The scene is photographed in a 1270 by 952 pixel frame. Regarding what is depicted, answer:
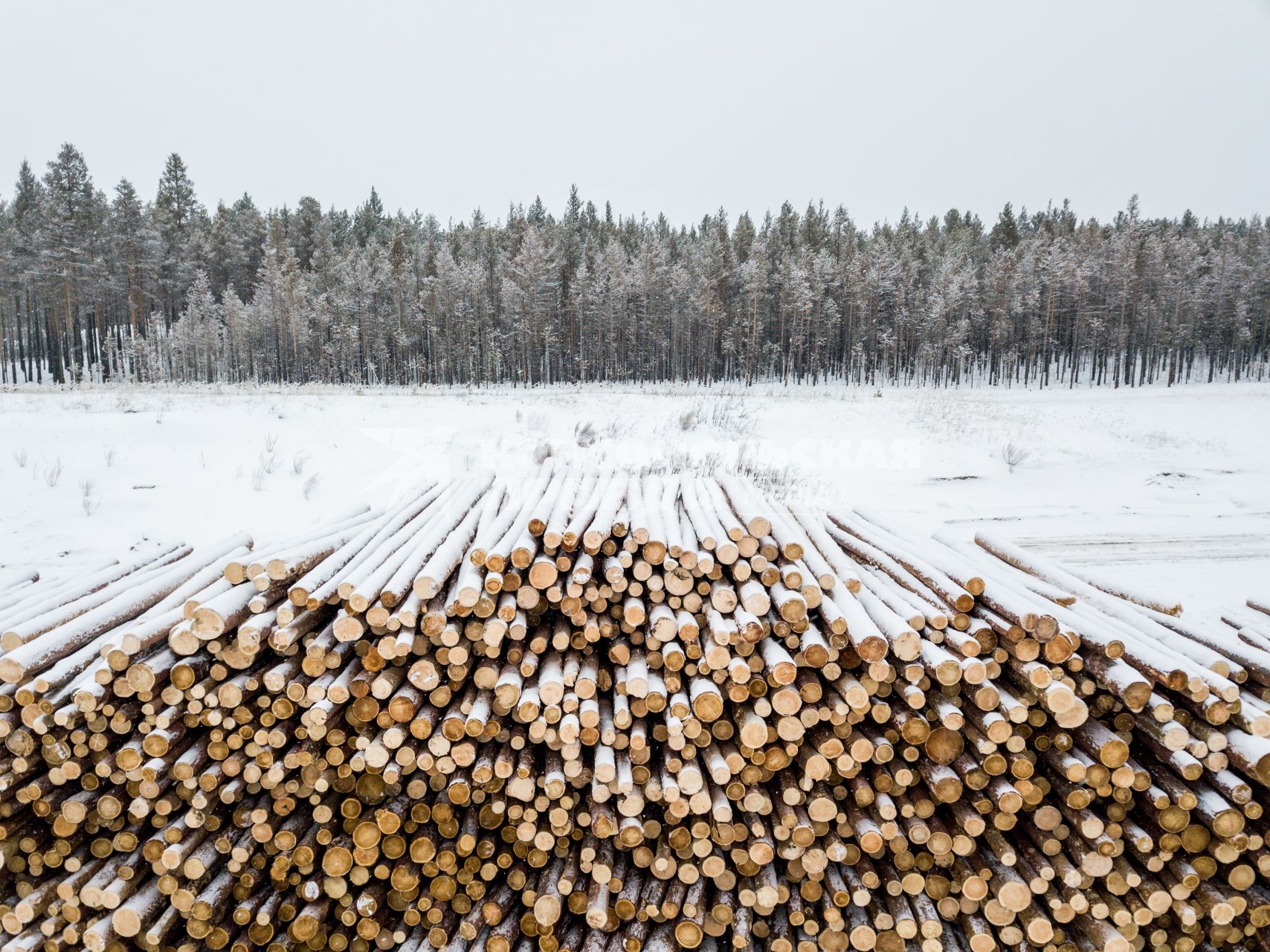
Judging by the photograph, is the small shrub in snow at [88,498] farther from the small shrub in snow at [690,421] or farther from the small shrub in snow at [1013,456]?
the small shrub in snow at [1013,456]

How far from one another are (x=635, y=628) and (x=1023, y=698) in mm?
2141

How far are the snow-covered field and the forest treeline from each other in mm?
24384

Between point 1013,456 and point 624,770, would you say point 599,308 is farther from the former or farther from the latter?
point 624,770

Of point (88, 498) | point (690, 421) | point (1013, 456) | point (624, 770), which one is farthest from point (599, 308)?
point (624, 770)

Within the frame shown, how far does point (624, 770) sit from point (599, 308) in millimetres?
49509

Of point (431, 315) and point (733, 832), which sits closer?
point (733, 832)

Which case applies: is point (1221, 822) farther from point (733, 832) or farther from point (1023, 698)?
point (733, 832)

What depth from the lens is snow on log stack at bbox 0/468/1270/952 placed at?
322 cm

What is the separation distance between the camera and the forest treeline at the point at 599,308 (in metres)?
45.1

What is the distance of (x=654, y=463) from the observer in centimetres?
1427

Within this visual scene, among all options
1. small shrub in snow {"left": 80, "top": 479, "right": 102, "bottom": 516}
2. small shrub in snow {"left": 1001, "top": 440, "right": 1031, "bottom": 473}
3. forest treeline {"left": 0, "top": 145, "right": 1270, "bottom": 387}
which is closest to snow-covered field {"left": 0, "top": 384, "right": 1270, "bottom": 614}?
small shrub in snow {"left": 80, "top": 479, "right": 102, "bottom": 516}


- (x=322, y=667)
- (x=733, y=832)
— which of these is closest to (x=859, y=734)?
(x=733, y=832)

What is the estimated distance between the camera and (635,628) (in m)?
3.91

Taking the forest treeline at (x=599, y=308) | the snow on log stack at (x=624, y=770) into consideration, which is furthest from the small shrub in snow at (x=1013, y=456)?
the forest treeline at (x=599, y=308)
